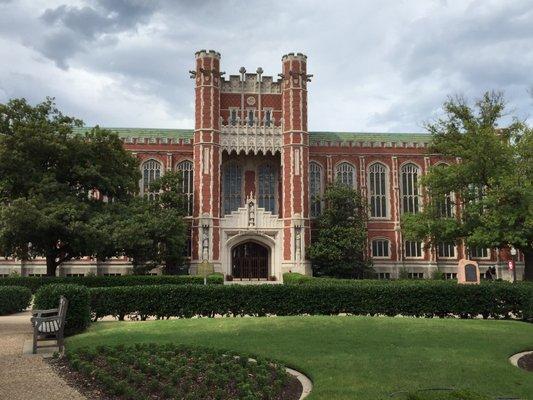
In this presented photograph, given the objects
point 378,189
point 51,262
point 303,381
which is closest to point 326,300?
point 303,381

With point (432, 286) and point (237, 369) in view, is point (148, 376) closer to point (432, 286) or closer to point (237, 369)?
point (237, 369)

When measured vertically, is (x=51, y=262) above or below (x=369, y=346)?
above

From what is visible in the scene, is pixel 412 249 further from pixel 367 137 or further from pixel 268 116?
pixel 268 116

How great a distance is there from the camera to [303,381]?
8.45 m

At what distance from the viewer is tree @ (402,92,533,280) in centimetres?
2539

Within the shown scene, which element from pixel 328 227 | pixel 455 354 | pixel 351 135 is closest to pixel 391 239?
pixel 328 227

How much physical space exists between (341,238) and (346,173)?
7.98m

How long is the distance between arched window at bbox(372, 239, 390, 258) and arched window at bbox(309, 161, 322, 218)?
5449 millimetres

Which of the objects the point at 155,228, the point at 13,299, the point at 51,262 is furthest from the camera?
the point at 155,228

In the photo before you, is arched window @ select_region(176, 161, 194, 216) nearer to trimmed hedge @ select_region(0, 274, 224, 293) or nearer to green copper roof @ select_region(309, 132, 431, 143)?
green copper roof @ select_region(309, 132, 431, 143)

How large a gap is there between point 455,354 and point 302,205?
29003mm

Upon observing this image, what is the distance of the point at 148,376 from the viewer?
840 centimetres

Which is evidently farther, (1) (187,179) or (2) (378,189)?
(2) (378,189)

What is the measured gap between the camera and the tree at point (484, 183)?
83.3ft
